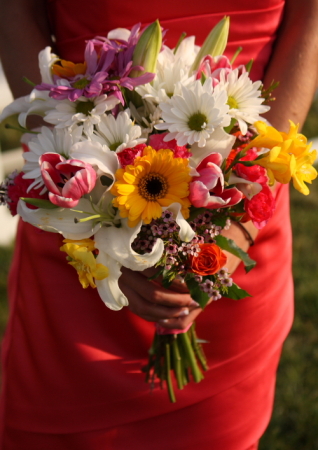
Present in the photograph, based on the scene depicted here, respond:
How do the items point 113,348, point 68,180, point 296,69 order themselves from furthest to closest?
point 113,348
point 296,69
point 68,180

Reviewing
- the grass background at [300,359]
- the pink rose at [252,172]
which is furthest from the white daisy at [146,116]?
the grass background at [300,359]

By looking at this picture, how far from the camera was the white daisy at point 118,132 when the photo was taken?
44.5 inches

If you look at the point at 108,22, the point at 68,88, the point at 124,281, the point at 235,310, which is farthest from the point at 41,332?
the point at 108,22

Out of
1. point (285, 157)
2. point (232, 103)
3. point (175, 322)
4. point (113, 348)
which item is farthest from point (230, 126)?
A: point (113, 348)

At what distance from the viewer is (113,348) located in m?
1.76

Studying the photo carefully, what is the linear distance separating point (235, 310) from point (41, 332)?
0.65m

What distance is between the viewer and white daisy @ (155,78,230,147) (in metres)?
1.12

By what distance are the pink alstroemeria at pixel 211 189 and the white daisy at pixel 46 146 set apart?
275 mm

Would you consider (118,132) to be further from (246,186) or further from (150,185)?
(246,186)

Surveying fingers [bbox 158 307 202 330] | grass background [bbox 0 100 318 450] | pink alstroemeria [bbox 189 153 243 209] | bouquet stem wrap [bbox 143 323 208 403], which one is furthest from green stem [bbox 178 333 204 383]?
grass background [bbox 0 100 318 450]

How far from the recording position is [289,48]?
166cm

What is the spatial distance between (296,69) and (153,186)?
2.48ft

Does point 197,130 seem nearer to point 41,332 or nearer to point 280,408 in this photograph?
point 41,332

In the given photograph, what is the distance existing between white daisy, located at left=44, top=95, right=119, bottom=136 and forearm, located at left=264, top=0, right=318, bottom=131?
595 millimetres
